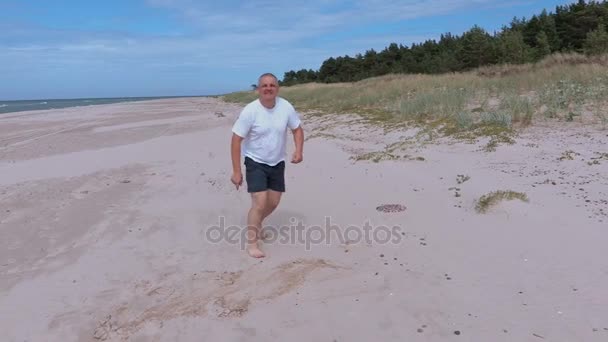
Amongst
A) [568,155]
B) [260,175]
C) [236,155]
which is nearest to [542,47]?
[568,155]

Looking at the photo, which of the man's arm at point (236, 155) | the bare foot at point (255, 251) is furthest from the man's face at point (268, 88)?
the bare foot at point (255, 251)

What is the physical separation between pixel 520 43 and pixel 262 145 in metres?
40.9

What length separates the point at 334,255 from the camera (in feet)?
13.9

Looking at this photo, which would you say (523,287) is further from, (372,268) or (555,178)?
(555,178)

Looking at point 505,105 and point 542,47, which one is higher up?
point 542,47

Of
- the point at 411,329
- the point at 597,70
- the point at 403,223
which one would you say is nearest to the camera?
the point at 411,329

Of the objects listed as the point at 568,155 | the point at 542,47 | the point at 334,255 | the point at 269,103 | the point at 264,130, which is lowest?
the point at 334,255

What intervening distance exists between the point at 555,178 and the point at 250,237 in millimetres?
3765

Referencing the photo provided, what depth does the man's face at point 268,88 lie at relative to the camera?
4203 mm

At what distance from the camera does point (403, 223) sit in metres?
4.90

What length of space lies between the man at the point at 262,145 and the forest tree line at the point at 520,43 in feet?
95.1

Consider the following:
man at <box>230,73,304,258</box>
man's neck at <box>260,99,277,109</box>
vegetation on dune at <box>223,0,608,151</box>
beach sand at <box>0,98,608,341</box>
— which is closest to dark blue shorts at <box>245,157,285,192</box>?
man at <box>230,73,304,258</box>

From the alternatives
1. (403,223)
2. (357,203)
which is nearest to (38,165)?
(357,203)

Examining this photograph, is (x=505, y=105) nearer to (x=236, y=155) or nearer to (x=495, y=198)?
(x=495, y=198)
